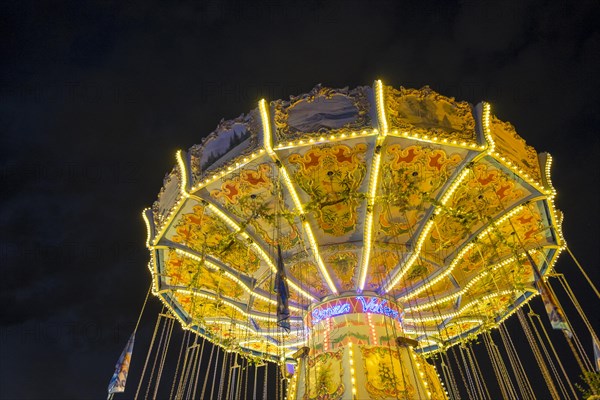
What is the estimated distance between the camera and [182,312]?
40.5ft

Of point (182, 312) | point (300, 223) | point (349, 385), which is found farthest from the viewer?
point (182, 312)

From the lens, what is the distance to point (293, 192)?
8578mm

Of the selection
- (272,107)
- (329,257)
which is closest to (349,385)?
(329,257)

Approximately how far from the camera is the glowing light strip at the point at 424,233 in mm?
8486

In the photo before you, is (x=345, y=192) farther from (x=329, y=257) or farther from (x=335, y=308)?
(x=335, y=308)

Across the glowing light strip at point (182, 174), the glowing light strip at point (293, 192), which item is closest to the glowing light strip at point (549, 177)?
the glowing light strip at point (293, 192)

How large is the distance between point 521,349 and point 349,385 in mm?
24320

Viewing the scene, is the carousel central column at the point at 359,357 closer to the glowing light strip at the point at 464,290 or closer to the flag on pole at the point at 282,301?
the glowing light strip at the point at 464,290

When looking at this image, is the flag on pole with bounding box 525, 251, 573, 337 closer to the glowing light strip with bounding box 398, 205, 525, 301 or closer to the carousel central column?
the glowing light strip with bounding box 398, 205, 525, 301

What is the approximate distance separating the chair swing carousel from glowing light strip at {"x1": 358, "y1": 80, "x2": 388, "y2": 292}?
3 centimetres

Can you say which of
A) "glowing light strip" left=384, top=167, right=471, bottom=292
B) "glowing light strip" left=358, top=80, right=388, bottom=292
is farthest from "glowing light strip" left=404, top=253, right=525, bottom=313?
"glowing light strip" left=358, top=80, right=388, bottom=292

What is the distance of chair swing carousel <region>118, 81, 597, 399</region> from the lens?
7.87m

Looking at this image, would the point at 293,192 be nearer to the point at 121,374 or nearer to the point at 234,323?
the point at 121,374

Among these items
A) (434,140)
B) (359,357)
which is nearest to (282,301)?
(359,357)
